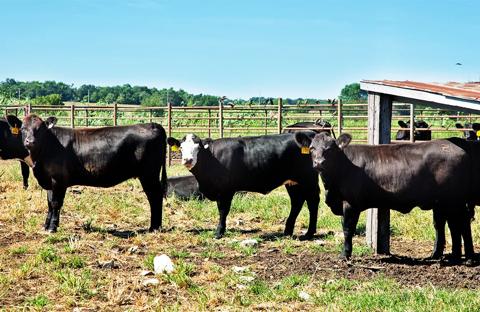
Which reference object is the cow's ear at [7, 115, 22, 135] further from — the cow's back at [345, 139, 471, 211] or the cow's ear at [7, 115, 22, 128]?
the cow's back at [345, 139, 471, 211]

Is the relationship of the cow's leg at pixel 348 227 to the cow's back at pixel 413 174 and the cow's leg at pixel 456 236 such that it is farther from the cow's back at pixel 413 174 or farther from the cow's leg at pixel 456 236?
the cow's leg at pixel 456 236

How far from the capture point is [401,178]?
7.81 metres

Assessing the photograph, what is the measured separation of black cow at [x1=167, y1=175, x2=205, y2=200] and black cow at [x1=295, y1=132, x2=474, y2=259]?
474 cm

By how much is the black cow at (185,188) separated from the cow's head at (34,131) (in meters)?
3.13

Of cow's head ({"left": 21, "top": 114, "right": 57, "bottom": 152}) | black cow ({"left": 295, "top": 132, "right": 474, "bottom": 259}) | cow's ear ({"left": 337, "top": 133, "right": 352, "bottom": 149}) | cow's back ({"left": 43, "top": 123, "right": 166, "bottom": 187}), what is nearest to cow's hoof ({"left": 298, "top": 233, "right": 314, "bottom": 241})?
black cow ({"left": 295, "top": 132, "right": 474, "bottom": 259})

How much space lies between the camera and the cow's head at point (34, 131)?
1019 centimetres

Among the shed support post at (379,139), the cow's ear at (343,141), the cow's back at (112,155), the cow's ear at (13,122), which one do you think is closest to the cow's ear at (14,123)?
the cow's ear at (13,122)

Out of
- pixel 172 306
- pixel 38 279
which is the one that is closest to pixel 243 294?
pixel 172 306

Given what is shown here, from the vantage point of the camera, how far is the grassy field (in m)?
6.01

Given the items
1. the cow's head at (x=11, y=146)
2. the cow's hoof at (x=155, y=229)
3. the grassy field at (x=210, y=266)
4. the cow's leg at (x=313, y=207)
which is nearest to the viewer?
the grassy field at (x=210, y=266)

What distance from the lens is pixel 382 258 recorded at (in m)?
8.08

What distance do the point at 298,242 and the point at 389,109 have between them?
2.27 meters

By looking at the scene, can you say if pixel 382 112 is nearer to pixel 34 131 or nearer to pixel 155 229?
pixel 155 229

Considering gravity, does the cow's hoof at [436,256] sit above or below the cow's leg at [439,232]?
below
